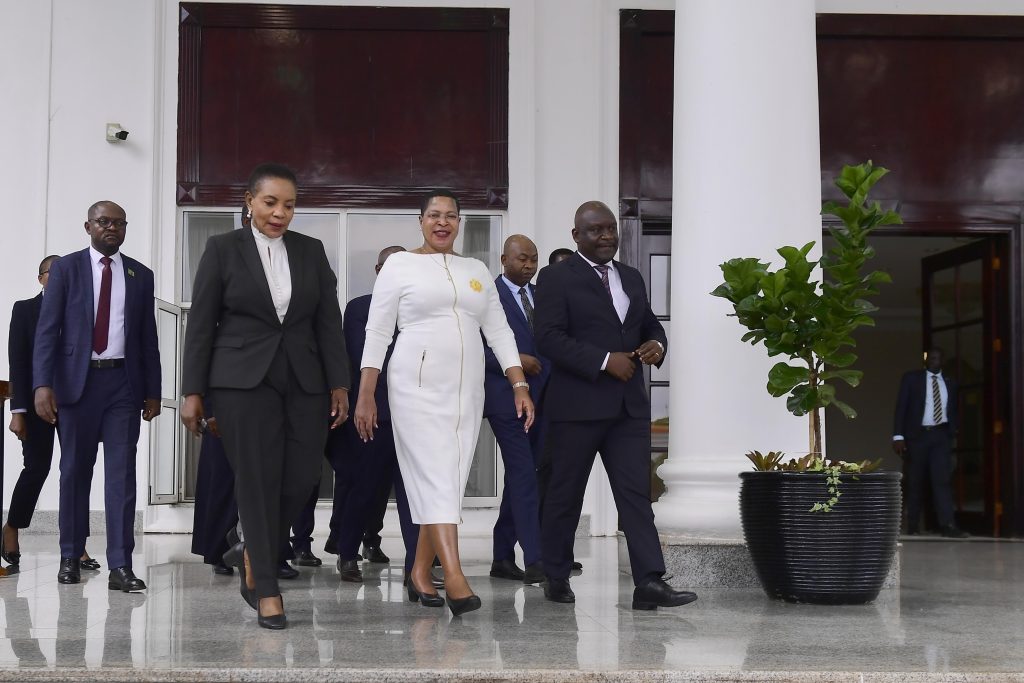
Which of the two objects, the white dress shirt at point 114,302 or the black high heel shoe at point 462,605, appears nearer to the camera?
the black high heel shoe at point 462,605

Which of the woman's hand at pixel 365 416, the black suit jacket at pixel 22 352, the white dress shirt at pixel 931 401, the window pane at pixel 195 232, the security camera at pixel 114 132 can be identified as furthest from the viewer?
the white dress shirt at pixel 931 401

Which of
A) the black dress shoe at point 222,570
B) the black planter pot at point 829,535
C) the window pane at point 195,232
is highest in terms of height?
the window pane at point 195,232

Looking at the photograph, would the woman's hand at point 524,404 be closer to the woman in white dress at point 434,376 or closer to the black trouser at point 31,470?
the woman in white dress at point 434,376

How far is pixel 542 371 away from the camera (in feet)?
23.3

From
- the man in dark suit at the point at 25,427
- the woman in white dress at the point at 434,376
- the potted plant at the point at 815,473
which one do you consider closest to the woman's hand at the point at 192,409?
the woman in white dress at the point at 434,376

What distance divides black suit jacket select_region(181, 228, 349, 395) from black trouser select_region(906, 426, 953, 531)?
9.33 m

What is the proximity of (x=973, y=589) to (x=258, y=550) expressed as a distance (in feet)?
12.6

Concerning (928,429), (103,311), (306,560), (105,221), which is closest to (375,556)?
(306,560)

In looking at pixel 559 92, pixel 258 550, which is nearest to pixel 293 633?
pixel 258 550

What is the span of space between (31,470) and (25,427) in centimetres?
27

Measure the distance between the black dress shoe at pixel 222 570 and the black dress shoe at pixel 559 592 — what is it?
218 cm

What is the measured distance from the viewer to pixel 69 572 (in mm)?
6637

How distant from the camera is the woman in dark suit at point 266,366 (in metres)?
4.80

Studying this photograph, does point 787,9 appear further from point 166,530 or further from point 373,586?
point 166,530
